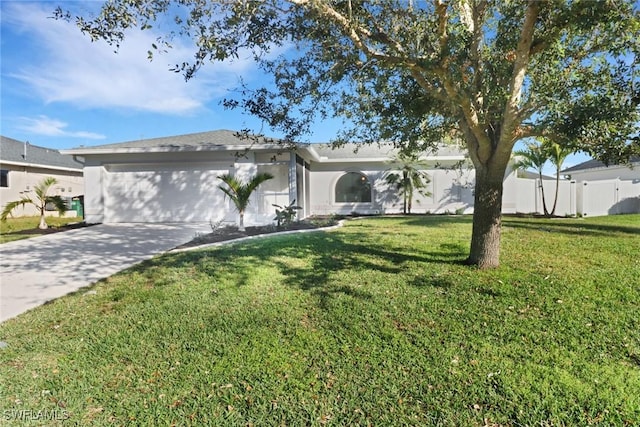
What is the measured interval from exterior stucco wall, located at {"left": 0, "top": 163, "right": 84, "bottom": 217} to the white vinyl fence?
24.3 m

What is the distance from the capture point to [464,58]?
483 centimetres

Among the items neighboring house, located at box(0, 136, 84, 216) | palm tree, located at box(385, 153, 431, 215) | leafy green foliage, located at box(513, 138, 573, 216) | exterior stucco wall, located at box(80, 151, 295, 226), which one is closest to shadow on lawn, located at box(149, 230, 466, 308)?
exterior stucco wall, located at box(80, 151, 295, 226)

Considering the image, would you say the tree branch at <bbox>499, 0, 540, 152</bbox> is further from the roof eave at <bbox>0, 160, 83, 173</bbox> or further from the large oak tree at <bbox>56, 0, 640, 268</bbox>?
the roof eave at <bbox>0, 160, 83, 173</bbox>

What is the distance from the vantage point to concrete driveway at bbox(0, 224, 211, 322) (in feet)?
18.6

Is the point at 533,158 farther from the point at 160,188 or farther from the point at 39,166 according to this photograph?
the point at 39,166

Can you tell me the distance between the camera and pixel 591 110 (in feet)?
13.9

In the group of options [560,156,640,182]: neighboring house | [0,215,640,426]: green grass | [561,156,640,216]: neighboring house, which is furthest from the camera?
[560,156,640,182]: neighboring house

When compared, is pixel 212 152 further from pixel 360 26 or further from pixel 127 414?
pixel 127 414

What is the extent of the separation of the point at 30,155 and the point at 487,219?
25.1 m

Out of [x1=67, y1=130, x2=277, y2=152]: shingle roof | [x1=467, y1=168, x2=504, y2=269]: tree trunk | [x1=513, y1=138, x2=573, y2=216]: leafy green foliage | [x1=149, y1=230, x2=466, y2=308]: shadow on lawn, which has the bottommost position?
[x1=149, y1=230, x2=466, y2=308]: shadow on lawn

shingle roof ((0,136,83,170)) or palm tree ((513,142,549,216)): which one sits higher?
shingle roof ((0,136,83,170))

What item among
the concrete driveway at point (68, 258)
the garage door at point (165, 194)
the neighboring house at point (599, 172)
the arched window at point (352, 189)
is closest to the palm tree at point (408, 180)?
the arched window at point (352, 189)

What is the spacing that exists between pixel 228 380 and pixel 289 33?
488 cm

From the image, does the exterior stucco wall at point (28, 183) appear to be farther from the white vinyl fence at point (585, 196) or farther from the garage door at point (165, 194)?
the white vinyl fence at point (585, 196)
